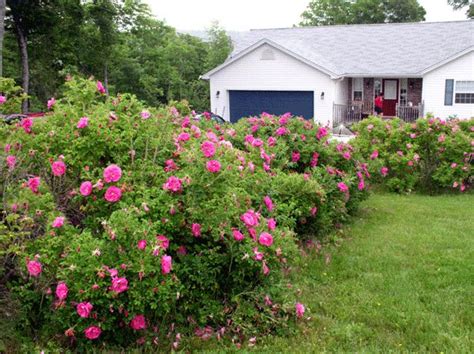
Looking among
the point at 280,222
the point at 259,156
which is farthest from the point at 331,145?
the point at 280,222

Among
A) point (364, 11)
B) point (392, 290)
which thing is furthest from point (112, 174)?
point (364, 11)

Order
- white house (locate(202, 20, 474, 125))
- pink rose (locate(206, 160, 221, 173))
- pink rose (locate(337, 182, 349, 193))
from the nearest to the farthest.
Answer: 1. pink rose (locate(206, 160, 221, 173))
2. pink rose (locate(337, 182, 349, 193))
3. white house (locate(202, 20, 474, 125))

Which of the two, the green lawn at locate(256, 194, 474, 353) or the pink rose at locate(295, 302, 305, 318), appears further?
the pink rose at locate(295, 302, 305, 318)

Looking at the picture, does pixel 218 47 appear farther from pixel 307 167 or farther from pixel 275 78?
pixel 307 167

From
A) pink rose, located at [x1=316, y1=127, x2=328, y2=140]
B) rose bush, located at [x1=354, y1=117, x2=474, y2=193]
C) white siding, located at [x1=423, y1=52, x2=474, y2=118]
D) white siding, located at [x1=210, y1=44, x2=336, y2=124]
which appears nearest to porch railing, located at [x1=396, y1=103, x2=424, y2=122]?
white siding, located at [x1=423, y1=52, x2=474, y2=118]

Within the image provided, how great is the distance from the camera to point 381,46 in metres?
26.6

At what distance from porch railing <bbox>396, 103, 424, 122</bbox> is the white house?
0.04 meters

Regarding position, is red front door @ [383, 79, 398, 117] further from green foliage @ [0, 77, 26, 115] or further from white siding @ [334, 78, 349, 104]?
green foliage @ [0, 77, 26, 115]

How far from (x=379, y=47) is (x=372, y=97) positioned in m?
2.68

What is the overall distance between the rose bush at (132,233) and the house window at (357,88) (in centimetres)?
2228

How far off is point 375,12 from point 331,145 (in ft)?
137

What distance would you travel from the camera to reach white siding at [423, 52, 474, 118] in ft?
74.8

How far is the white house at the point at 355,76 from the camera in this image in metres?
23.3

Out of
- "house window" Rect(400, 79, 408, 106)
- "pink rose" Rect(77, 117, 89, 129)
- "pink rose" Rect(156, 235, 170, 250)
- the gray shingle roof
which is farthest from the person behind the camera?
"house window" Rect(400, 79, 408, 106)
